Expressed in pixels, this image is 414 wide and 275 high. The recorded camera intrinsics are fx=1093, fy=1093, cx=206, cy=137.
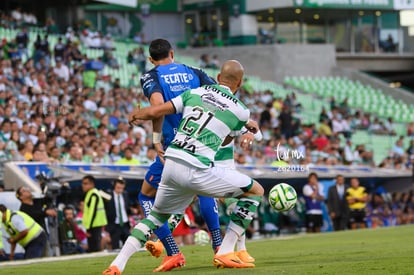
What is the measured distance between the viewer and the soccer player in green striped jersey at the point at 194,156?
10.0 m

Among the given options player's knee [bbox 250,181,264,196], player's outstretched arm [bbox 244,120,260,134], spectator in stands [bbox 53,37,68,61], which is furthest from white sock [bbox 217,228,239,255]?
spectator in stands [bbox 53,37,68,61]

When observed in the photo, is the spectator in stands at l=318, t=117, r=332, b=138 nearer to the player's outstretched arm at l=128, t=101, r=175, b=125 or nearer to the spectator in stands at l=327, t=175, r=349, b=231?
the spectator in stands at l=327, t=175, r=349, b=231

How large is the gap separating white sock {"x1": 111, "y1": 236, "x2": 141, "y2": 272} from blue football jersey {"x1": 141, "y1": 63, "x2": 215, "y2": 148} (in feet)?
6.03

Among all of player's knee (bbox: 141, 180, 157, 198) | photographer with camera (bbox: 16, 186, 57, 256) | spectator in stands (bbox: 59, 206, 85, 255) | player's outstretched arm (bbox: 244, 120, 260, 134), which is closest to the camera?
player's outstretched arm (bbox: 244, 120, 260, 134)

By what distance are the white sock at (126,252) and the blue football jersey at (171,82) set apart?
1.84 m

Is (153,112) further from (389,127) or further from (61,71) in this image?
(389,127)

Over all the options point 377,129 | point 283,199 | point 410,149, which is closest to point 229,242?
point 283,199

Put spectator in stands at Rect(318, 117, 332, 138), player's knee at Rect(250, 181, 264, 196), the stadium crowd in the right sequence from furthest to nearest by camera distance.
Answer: spectator in stands at Rect(318, 117, 332, 138) < the stadium crowd < player's knee at Rect(250, 181, 264, 196)

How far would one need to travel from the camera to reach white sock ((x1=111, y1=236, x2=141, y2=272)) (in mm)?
9922

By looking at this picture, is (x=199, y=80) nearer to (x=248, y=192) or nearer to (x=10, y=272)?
(x=248, y=192)

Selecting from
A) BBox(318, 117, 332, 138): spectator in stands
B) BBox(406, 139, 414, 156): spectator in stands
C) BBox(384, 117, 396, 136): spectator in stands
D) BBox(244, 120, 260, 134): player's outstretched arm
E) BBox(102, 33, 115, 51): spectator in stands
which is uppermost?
BBox(102, 33, 115, 51): spectator in stands

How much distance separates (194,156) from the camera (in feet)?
32.9

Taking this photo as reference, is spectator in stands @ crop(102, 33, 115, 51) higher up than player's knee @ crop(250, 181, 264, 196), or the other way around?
spectator in stands @ crop(102, 33, 115, 51)

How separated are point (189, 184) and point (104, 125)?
1781 cm
